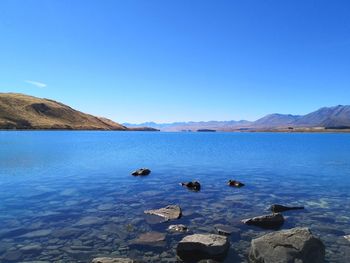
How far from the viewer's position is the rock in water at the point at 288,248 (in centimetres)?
1655

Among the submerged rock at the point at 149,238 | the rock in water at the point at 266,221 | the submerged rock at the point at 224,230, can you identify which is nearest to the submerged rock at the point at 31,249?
the submerged rock at the point at 149,238

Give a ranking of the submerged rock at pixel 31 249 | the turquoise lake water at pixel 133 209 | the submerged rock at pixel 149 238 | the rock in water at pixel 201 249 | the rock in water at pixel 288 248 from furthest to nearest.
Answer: the submerged rock at pixel 149 238
the turquoise lake water at pixel 133 209
the submerged rock at pixel 31 249
the rock in water at pixel 201 249
the rock in water at pixel 288 248

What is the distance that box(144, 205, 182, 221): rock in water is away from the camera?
1033 inches

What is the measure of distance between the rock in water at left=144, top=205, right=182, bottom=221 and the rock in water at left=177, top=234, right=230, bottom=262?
7.31m

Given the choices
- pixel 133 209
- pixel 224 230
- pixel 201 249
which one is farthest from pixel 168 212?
pixel 201 249

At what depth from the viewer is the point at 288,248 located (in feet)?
55.5

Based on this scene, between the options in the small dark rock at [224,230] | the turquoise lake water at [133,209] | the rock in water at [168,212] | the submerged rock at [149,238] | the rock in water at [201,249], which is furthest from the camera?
the rock in water at [168,212]

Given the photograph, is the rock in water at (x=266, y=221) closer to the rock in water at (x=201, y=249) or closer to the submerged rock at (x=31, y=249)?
the rock in water at (x=201, y=249)

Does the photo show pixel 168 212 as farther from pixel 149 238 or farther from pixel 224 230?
pixel 149 238

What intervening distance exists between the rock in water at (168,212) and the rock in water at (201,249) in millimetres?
7306

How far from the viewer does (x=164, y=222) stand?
81.8ft

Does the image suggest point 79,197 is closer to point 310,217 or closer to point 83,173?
point 83,173

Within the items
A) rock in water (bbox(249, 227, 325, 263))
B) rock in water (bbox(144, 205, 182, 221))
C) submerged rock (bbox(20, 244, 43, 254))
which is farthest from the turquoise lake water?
rock in water (bbox(249, 227, 325, 263))

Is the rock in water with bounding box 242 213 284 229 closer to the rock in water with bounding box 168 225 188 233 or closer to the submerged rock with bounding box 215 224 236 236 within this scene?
the submerged rock with bounding box 215 224 236 236
